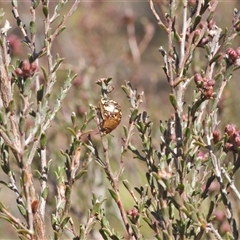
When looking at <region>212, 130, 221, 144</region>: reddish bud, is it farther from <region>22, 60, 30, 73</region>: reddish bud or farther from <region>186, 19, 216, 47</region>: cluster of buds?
<region>22, 60, 30, 73</region>: reddish bud

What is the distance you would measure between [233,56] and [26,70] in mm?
616

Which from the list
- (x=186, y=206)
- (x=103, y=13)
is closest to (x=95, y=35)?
(x=103, y=13)

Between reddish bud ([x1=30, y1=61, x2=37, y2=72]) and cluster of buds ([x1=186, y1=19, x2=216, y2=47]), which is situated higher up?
cluster of buds ([x1=186, y1=19, x2=216, y2=47])

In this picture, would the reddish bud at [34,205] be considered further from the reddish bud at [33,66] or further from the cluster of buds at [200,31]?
the cluster of buds at [200,31]

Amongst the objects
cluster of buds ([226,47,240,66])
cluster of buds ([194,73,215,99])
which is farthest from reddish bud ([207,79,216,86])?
cluster of buds ([226,47,240,66])

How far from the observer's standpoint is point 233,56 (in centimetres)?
151

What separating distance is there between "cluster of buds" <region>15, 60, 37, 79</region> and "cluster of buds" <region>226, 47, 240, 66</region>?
22.9 inches

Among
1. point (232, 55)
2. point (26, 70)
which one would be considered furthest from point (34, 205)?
point (232, 55)

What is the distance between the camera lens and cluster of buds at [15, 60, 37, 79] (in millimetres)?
1412

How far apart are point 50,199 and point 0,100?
1.55 m

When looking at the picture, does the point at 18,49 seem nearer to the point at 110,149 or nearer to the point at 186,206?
the point at 110,149

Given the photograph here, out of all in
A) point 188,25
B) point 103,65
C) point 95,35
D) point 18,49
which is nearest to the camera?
point 188,25

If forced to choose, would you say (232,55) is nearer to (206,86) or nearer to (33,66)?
(206,86)

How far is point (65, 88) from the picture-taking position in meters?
1.57
